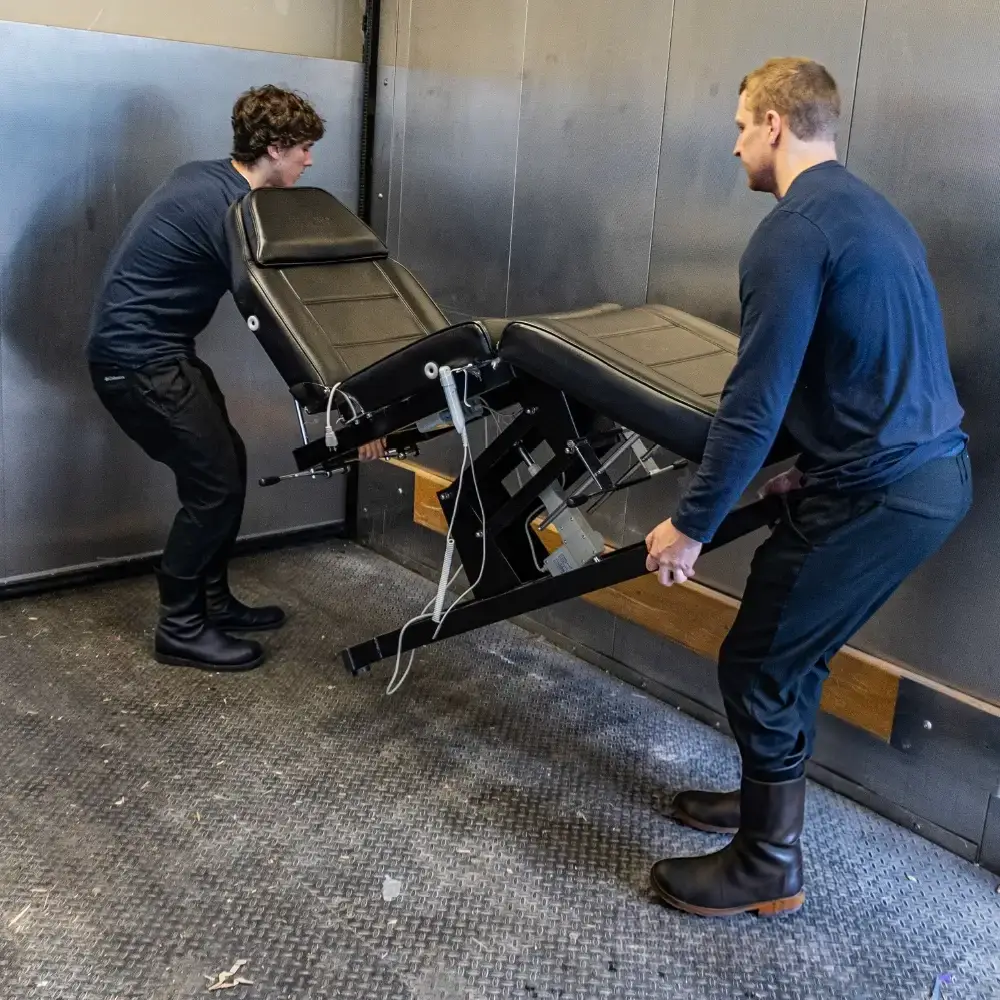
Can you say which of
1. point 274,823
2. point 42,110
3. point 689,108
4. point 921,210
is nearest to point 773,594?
point 921,210

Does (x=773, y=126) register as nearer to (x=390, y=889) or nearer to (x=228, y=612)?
(x=390, y=889)

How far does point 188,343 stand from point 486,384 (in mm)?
1165

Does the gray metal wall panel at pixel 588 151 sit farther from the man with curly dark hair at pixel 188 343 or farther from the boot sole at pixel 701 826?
the boot sole at pixel 701 826

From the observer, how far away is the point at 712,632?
2725 mm

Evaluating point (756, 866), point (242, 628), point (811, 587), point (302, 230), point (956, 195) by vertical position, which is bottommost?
point (242, 628)

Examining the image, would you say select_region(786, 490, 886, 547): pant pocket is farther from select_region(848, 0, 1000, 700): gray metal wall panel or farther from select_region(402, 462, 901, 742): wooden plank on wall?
select_region(402, 462, 901, 742): wooden plank on wall

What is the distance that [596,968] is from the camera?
1.93m

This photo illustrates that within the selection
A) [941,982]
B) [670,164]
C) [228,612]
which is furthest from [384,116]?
[941,982]

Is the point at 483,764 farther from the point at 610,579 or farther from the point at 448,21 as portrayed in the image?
the point at 448,21

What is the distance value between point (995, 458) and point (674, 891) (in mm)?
1091

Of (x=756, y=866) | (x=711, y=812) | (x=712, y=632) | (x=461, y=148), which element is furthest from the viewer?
(x=461, y=148)

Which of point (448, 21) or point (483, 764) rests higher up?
point (448, 21)

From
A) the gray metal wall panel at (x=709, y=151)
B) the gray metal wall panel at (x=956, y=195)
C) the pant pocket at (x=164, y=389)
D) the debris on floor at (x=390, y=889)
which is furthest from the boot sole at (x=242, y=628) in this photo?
the gray metal wall panel at (x=956, y=195)

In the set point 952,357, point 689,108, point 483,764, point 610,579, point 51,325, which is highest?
point 689,108
